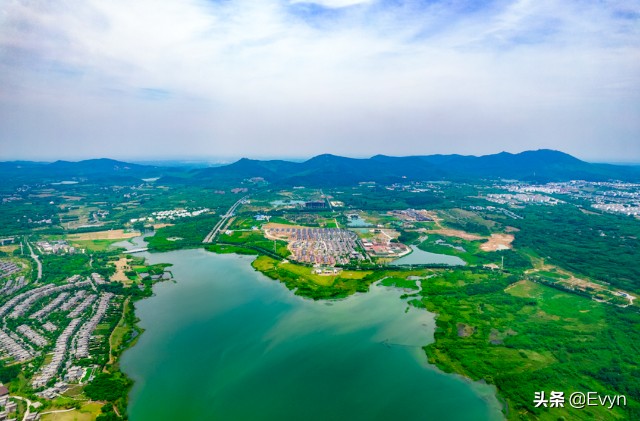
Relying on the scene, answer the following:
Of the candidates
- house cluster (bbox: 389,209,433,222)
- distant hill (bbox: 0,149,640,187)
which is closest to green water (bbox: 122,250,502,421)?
house cluster (bbox: 389,209,433,222)

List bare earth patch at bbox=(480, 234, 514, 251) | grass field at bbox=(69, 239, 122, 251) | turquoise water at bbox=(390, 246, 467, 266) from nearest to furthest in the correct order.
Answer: turquoise water at bbox=(390, 246, 467, 266), grass field at bbox=(69, 239, 122, 251), bare earth patch at bbox=(480, 234, 514, 251)

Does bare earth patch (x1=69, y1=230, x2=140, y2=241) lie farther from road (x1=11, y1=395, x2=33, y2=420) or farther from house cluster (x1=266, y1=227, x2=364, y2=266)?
road (x1=11, y1=395, x2=33, y2=420)

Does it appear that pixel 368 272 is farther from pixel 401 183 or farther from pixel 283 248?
pixel 401 183

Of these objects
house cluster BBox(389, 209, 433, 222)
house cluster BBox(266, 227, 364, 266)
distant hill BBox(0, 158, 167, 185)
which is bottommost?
house cluster BBox(266, 227, 364, 266)

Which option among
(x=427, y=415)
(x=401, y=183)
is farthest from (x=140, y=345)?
(x=401, y=183)

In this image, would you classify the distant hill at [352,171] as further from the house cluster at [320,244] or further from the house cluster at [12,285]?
the house cluster at [12,285]

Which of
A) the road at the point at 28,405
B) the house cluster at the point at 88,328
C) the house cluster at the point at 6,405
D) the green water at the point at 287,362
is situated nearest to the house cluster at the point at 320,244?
the green water at the point at 287,362
